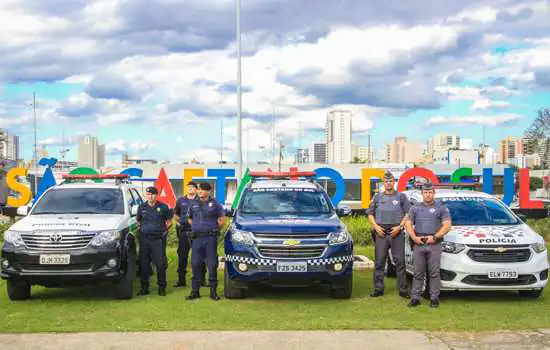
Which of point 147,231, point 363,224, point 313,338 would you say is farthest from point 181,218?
point 363,224

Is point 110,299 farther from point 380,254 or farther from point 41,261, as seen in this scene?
point 380,254

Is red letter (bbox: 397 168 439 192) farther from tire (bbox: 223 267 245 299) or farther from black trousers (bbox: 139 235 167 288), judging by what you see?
black trousers (bbox: 139 235 167 288)

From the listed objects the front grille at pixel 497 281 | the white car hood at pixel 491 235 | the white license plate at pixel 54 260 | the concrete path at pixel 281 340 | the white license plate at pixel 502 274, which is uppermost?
the white car hood at pixel 491 235

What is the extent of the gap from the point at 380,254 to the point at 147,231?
3.62 meters

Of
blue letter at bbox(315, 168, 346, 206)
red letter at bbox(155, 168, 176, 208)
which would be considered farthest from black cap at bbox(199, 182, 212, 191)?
blue letter at bbox(315, 168, 346, 206)

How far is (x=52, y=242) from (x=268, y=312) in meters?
3.21

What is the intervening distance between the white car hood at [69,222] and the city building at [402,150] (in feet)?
434

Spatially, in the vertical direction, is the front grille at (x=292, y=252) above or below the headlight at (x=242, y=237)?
below

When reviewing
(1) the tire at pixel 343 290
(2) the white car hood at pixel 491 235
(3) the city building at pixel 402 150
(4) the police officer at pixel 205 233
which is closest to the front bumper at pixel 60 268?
(4) the police officer at pixel 205 233

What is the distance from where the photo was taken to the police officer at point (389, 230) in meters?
10.1

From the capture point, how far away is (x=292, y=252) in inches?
370

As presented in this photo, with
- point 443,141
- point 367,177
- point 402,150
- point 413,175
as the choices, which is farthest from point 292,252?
point 443,141

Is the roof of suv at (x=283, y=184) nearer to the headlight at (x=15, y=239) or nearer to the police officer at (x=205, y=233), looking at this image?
the police officer at (x=205, y=233)

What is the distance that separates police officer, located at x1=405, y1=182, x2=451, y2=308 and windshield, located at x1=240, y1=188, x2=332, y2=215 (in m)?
1.70
